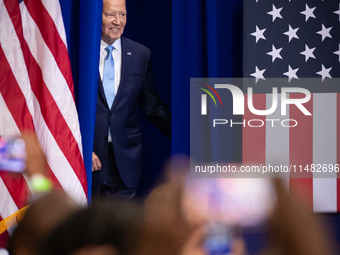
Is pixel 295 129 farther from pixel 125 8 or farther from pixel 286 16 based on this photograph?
pixel 125 8

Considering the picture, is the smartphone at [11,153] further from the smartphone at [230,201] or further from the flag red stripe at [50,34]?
the smartphone at [230,201]

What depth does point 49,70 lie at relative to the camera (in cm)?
149

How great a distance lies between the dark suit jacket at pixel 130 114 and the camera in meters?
1.80

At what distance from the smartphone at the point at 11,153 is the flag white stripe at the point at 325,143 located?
1511 mm

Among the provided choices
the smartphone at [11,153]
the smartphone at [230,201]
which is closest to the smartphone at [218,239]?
the smartphone at [230,201]

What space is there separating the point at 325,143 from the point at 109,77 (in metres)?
1.28

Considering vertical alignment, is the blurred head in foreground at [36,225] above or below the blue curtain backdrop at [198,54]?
below

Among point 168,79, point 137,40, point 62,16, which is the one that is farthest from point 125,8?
point 168,79

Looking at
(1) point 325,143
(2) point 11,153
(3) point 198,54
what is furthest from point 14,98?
(1) point 325,143

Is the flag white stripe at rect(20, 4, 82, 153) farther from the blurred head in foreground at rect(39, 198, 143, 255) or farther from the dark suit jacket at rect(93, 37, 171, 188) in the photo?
the blurred head in foreground at rect(39, 198, 143, 255)

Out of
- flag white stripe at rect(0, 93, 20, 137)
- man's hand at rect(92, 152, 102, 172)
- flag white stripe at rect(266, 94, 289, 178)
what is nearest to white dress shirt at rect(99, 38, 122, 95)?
man's hand at rect(92, 152, 102, 172)

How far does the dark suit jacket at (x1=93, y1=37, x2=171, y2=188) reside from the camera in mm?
1800

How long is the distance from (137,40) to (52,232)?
5.99ft

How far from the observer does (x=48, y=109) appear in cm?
149
